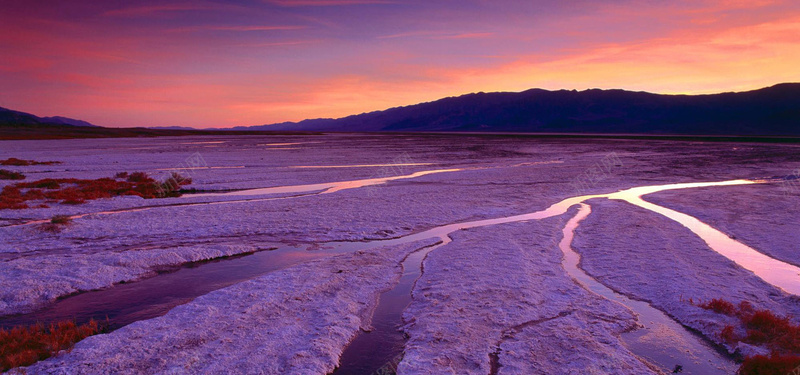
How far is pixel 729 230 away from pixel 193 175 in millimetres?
27219

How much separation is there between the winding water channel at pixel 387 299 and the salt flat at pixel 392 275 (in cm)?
23

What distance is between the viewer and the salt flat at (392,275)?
6.41m

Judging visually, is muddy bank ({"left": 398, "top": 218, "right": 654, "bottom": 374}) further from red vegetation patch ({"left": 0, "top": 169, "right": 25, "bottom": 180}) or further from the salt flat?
red vegetation patch ({"left": 0, "top": 169, "right": 25, "bottom": 180})

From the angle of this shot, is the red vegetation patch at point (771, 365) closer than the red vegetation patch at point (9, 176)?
Yes

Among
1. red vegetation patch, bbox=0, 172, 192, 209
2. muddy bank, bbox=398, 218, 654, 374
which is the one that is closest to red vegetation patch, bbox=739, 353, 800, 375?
muddy bank, bbox=398, 218, 654, 374

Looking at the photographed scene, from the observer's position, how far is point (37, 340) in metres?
6.39

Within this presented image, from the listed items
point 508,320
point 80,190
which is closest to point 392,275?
point 508,320

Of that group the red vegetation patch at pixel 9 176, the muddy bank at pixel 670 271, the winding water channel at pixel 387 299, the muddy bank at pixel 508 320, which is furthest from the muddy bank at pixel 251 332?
the red vegetation patch at pixel 9 176

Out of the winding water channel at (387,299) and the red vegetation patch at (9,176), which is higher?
the red vegetation patch at (9,176)

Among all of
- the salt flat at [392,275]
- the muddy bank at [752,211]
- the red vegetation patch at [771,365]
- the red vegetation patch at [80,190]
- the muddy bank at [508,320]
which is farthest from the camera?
the red vegetation patch at [80,190]

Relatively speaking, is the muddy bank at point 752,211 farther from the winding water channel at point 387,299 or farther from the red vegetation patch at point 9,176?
the red vegetation patch at point 9,176

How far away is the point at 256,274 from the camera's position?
9.94 m

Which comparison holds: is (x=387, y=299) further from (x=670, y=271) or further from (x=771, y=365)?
(x=670, y=271)

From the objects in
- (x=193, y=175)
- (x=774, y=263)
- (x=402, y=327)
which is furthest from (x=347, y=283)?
(x=193, y=175)
